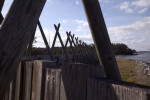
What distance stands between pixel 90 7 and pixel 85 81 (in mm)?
1045

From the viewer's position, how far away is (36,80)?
82.7 inches

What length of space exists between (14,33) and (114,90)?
0.76 m

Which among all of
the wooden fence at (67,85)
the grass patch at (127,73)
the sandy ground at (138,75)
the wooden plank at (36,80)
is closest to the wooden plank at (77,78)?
the wooden fence at (67,85)

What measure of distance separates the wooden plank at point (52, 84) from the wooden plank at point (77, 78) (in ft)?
0.42

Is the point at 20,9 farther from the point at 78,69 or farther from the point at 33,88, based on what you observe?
the point at 33,88

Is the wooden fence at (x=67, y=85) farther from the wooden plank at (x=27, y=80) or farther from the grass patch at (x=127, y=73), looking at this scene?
the grass patch at (x=127, y=73)

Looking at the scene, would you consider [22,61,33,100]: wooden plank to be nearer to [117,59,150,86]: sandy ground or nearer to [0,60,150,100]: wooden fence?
[0,60,150,100]: wooden fence

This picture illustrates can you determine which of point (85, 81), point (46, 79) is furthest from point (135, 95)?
point (46, 79)

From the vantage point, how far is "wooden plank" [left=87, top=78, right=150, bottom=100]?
44.6 inches

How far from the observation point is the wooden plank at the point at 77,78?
61.2 inches

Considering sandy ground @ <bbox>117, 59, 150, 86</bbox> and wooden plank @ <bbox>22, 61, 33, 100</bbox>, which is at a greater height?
wooden plank @ <bbox>22, 61, 33, 100</bbox>

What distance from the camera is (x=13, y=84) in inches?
97.9

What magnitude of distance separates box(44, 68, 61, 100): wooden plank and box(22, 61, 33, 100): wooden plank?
33 cm

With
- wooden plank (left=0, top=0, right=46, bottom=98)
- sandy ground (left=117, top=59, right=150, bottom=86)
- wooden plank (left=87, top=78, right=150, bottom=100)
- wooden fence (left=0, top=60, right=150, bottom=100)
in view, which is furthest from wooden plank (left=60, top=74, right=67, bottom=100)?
sandy ground (left=117, top=59, right=150, bottom=86)
